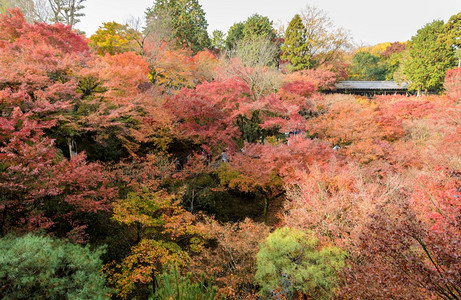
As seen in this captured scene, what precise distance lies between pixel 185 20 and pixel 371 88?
24.2 m

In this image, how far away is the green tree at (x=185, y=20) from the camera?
29156mm

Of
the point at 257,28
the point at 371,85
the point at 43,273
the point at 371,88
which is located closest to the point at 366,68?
the point at 371,85

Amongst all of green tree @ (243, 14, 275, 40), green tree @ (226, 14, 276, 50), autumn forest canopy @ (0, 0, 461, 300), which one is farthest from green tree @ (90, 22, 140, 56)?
green tree @ (243, 14, 275, 40)

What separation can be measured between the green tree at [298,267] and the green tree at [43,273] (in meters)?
4.08

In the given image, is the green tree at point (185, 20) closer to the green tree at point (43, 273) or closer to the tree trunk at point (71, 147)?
the tree trunk at point (71, 147)

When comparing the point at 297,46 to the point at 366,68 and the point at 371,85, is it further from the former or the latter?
the point at 366,68

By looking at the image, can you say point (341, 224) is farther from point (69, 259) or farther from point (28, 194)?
point (28, 194)

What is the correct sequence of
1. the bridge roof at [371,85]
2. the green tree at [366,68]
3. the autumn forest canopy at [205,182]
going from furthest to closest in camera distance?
the green tree at [366,68], the bridge roof at [371,85], the autumn forest canopy at [205,182]

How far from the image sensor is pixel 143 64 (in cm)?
1748

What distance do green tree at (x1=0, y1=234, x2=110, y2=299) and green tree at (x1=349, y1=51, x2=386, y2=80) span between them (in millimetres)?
38005

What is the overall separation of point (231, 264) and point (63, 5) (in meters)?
30.5

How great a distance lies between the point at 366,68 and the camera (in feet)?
111

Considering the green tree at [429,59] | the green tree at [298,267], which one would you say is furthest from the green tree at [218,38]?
the green tree at [298,267]

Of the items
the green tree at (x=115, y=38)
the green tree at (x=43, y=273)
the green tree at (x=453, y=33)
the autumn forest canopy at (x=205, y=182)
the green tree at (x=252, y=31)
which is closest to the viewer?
the green tree at (x=43, y=273)
